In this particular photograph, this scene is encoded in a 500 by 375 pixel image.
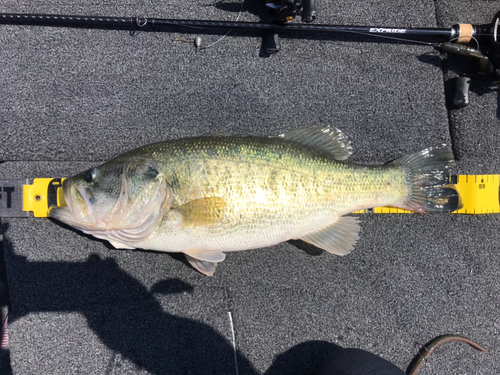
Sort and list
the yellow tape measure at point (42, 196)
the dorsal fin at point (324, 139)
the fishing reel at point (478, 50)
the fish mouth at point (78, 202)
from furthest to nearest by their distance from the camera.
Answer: the fishing reel at point (478, 50) → the yellow tape measure at point (42, 196) → the dorsal fin at point (324, 139) → the fish mouth at point (78, 202)

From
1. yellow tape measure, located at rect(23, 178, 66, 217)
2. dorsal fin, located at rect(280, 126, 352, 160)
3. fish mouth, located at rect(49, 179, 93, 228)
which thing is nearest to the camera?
fish mouth, located at rect(49, 179, 93, 228)

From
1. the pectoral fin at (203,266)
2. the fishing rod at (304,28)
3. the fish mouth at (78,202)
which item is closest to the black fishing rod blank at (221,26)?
the fishing rod at (304,28)

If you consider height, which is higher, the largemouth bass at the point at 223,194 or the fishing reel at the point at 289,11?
the fishing reel at the point at 289,11

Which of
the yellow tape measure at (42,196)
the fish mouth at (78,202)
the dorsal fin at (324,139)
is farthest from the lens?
the yellow tape measure at (42,196)

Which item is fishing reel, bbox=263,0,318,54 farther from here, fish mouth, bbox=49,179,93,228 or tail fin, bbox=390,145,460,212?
fish mouth, bbox=49,179,93,228

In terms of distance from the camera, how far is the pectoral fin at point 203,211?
154 centimetres

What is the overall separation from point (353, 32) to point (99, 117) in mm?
1833

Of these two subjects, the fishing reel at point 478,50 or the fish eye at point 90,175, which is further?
the fishing reel at point 478,50

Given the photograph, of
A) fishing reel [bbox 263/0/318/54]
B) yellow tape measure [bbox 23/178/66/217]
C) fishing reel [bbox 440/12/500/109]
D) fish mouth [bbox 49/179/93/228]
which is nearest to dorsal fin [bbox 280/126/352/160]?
fishing reel [bbox 263/0/318/54]

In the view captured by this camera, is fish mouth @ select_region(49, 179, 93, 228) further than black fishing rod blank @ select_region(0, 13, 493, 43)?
No

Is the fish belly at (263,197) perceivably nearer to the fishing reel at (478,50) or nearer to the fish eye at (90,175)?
the fish eye at (90,175)

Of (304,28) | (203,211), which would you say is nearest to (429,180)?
(304,28)

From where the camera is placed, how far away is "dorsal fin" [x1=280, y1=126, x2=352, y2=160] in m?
1.78

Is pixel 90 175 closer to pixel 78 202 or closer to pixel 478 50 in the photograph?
pixel 78 202
